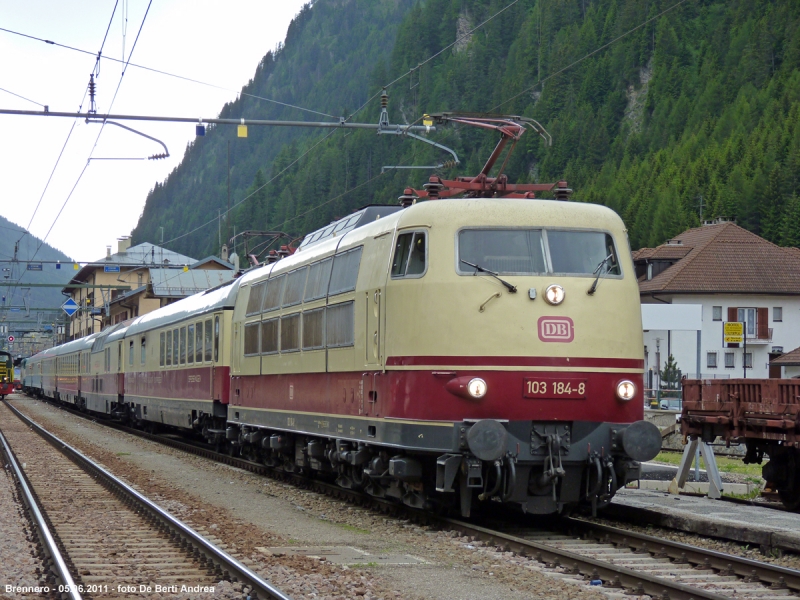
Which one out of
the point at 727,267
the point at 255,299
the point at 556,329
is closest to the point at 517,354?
the point at 556,329

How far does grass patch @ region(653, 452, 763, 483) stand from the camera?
20.2 m

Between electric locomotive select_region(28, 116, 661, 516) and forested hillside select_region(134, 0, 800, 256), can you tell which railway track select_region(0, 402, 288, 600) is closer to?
electric locomotive select_region(28, 116, 661, 516)

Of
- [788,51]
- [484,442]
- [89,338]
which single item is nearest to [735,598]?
[484,442]

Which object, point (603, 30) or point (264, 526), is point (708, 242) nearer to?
point (264, 526)

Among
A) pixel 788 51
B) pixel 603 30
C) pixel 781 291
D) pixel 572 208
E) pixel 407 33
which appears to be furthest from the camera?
pixel 407 33

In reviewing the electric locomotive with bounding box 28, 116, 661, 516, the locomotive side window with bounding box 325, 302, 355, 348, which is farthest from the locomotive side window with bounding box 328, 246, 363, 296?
the locomotive side window with bounding box 325, 302, 355, 348

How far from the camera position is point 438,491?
11.8m

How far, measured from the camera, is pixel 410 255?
37.5ft

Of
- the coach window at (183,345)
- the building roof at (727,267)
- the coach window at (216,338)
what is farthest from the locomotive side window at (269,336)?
the building roof at (727,267)

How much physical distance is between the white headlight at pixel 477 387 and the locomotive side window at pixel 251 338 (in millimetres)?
6784

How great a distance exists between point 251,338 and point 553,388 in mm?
7584

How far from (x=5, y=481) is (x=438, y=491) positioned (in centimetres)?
831

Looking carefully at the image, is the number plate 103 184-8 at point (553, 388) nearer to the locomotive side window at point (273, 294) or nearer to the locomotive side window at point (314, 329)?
the locomotive side window at point (314, 329)

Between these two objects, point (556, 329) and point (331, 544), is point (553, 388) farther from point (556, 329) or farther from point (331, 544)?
point (331, 544)
